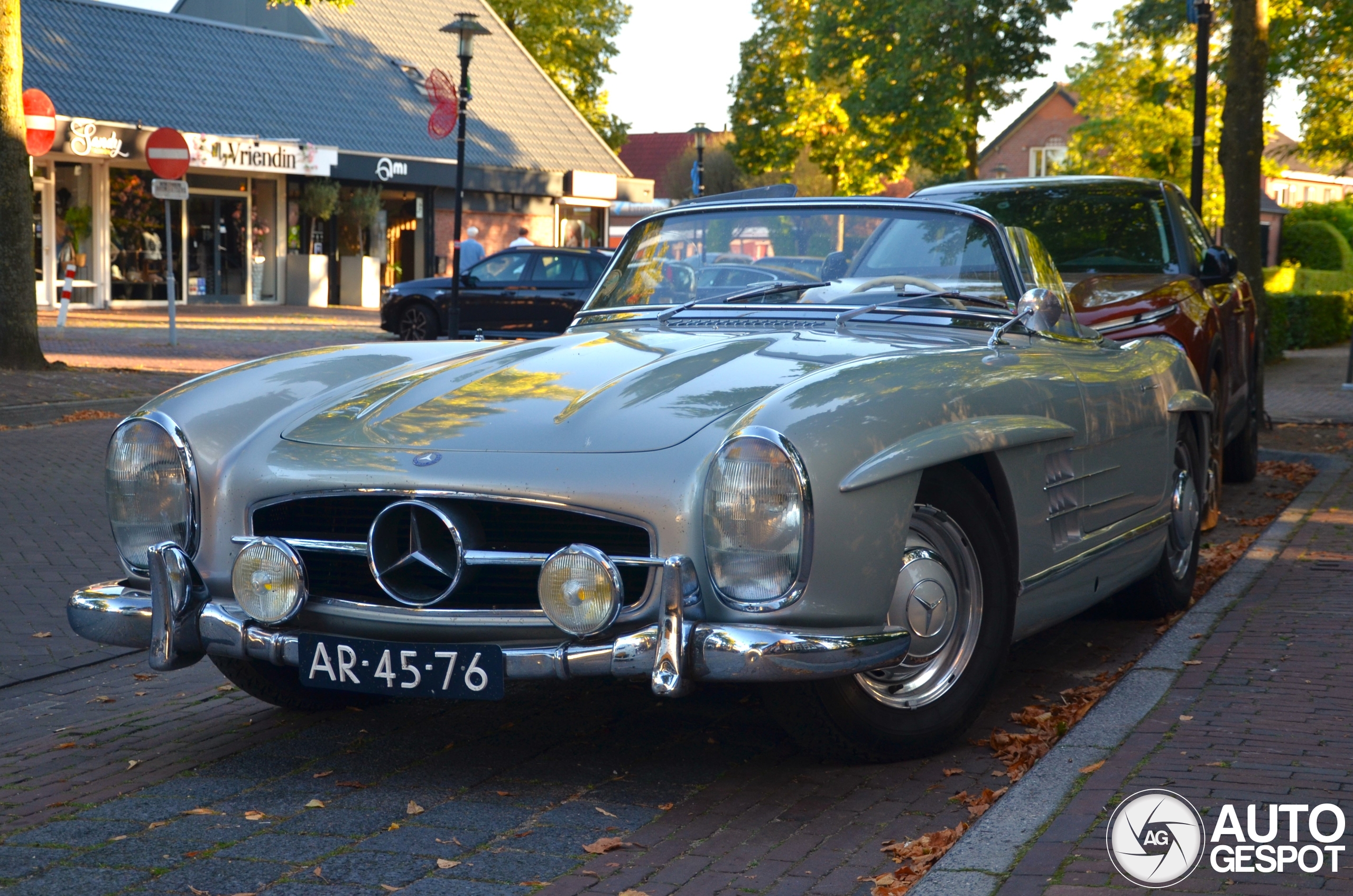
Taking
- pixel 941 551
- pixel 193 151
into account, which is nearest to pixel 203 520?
pixel 941 551

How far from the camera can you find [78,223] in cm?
2731

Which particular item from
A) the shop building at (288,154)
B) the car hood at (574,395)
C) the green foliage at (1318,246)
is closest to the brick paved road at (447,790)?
the car hood at (574,395)

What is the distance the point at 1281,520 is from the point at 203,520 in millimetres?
5872

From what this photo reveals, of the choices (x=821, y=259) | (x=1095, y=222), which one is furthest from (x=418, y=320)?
(x=821, y=259)

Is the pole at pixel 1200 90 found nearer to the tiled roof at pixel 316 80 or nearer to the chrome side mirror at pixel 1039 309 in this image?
the chrome side mirror at pixel 1039 309

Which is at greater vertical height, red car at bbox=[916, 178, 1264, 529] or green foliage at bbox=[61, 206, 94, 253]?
green foliage at bbox=[61, 206, 94, 253]

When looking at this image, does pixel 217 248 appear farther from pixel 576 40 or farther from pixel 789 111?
pixel 789 111

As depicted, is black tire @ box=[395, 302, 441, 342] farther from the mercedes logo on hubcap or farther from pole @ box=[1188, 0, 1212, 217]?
the mercedes logo on hubcap

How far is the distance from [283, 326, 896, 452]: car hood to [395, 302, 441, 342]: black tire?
17943 millimetres

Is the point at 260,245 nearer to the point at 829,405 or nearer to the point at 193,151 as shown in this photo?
the point at 193,151

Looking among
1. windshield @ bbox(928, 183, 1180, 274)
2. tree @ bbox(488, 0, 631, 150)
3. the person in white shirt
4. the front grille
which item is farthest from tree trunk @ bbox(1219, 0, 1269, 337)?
tree @ bbox(488, 0, 631, 150)

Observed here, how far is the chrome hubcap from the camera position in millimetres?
3688

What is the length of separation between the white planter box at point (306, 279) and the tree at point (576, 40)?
50.1 feet

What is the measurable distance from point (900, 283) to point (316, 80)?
31201 mm
